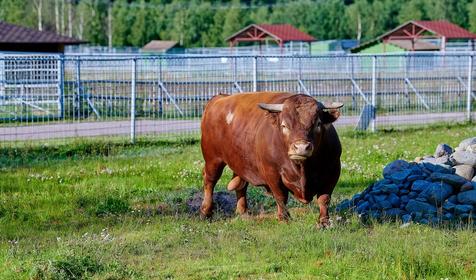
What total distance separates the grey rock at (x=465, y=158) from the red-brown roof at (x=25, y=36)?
27.6 meters

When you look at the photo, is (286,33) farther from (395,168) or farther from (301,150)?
(301,150)

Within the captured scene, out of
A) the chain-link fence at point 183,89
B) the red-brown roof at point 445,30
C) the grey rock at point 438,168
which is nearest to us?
the grey rock at point 438,168

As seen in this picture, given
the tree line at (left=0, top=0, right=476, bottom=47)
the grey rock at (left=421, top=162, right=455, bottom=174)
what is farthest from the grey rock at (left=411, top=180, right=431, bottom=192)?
the tree line at (left=0, top=0, right=476, bottom=47)

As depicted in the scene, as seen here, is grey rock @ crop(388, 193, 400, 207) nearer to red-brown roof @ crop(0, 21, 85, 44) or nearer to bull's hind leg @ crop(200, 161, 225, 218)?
bull's hind leg @ crop(200, 161, 225, 218)

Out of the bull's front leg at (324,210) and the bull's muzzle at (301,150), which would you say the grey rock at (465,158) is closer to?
the bull's front leg at (324,210)

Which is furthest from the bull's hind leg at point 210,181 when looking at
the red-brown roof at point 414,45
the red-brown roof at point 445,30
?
the red-brown roof at point 445,30

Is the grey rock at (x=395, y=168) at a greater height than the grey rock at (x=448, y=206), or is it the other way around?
the grey rock at (x=395, y=168)

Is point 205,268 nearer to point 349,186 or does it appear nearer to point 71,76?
point 349,186

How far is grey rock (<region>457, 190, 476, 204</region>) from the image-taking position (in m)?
11.8

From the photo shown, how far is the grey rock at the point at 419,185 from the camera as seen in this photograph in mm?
11945

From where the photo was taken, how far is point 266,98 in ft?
38.2

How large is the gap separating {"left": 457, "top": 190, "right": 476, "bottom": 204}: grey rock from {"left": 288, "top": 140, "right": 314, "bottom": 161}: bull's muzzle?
2728 millimetres

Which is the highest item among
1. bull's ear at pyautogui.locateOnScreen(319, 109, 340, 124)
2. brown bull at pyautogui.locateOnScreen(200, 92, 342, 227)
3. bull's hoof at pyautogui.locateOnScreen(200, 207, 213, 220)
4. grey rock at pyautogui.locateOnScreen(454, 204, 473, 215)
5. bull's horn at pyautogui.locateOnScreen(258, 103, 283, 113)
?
bull's horn at pyautogui.locateOnScreen(258, 103, 283, 113)

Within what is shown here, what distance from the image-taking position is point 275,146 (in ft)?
35.3
